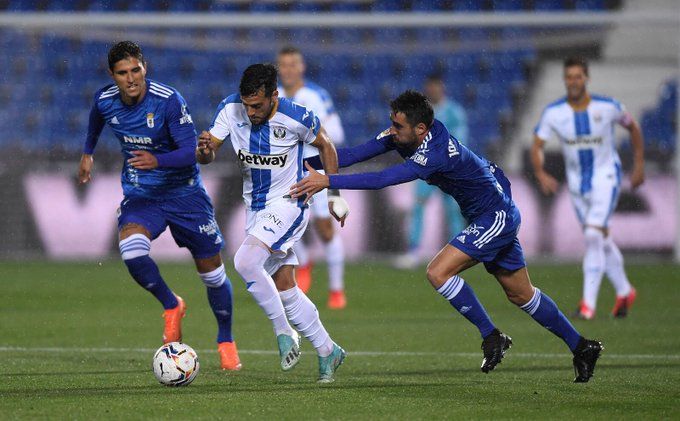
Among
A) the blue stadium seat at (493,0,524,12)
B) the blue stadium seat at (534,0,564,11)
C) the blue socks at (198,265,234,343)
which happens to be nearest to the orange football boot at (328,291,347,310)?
the blue socks at (198,265,234,343)

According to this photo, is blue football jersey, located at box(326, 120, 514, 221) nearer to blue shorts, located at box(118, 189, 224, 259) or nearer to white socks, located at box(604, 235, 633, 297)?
blue shorts, located at box(118, 189, 224, 259)

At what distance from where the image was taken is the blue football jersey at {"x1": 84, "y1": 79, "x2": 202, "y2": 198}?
Result: 7.73 m

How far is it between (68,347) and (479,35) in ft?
26.5

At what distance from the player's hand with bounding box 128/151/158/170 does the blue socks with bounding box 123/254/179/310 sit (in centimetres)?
64

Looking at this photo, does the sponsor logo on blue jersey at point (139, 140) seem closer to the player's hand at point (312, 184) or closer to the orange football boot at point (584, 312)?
the player's hand at point (312, 184)

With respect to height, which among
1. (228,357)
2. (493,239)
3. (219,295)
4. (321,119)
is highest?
(321,119)

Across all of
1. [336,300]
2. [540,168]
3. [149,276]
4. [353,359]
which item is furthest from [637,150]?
[149,276]

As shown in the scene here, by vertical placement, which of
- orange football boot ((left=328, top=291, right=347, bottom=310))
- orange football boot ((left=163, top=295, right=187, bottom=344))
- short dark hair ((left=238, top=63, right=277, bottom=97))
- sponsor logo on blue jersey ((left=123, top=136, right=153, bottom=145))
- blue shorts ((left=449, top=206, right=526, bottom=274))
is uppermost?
→ short dark hair ((left=238, top=63, right=277, bottom=97))

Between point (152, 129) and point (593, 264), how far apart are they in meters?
4.78

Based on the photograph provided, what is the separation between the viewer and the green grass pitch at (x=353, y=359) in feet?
20.0

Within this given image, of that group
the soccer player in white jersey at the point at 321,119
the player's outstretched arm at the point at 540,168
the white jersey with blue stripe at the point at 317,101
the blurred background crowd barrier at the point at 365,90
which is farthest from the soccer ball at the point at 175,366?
the blurred background crowd barrier at the point at 365,90

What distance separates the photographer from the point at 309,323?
7.14 m

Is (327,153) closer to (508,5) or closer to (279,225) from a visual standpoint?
(279,225)

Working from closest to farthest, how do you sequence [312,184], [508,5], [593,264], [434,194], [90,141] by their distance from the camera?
[312,184] → [90,141] → [593,264] → [434,194] → [508,5]
